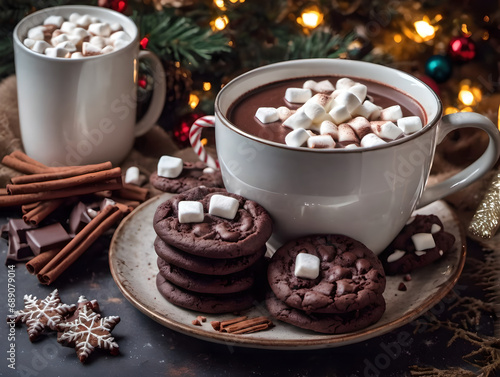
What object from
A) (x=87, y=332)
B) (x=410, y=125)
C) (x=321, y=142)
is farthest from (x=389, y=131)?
(x=87, y=332)

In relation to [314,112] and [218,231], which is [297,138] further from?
→ [218,231]

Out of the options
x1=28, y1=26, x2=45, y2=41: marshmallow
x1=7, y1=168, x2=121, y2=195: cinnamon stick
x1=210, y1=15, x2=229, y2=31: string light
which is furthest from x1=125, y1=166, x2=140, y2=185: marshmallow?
x1=210, y1=15, x2=229, y2=31: string light

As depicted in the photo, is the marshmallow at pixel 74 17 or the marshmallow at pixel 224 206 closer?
the marshmallow at pixel 224 206

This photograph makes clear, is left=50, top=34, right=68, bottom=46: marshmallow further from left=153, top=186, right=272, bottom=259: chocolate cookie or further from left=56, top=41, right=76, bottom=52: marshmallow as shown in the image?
left=153, top=186, right=272, bottom=259: chocolate cookie

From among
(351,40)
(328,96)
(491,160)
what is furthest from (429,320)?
(351,40)

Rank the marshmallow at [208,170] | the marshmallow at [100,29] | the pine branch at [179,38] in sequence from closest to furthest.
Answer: the marshmallow at [208,170]
the marshmallow at [100,29]
the pine branch at [179,38]

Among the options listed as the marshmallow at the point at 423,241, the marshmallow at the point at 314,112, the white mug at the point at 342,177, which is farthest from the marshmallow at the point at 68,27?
the marshmallow at the point at 423,241

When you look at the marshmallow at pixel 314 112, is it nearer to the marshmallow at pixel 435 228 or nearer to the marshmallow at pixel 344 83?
the marshmallow at pixel 344 83
